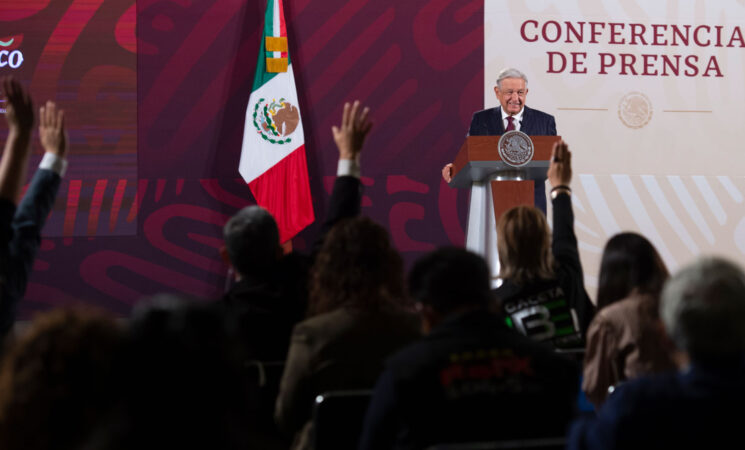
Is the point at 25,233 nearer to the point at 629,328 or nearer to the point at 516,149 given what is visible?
the point at 629,328

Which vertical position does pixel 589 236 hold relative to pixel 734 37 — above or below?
below

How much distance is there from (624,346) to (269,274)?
3.44 ft

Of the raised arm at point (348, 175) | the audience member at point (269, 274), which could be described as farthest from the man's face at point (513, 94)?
→ the audience member at point (269, 274)

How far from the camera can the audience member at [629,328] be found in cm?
203

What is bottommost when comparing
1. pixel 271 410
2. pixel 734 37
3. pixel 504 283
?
pixel 271 410

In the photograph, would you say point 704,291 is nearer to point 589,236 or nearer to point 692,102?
point 589,236

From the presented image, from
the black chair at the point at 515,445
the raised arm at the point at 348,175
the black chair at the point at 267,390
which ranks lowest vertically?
the black chair at the point at 267,390

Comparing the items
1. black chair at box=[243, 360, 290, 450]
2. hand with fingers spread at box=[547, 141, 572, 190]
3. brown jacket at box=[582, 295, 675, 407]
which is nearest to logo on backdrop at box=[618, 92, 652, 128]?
hand with fingers spread at box=[547, 141, 572, 190]

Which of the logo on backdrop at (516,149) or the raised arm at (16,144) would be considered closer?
the raised arm at (16,144)

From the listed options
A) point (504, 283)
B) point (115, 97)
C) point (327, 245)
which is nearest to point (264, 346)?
point (327, 245)

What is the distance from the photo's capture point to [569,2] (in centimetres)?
621

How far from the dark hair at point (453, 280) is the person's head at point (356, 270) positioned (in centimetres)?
27

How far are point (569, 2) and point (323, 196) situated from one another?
2633 millimetres

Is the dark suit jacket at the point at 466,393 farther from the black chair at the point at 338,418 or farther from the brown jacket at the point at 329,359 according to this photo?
the brown jacket at the point at 329,359
